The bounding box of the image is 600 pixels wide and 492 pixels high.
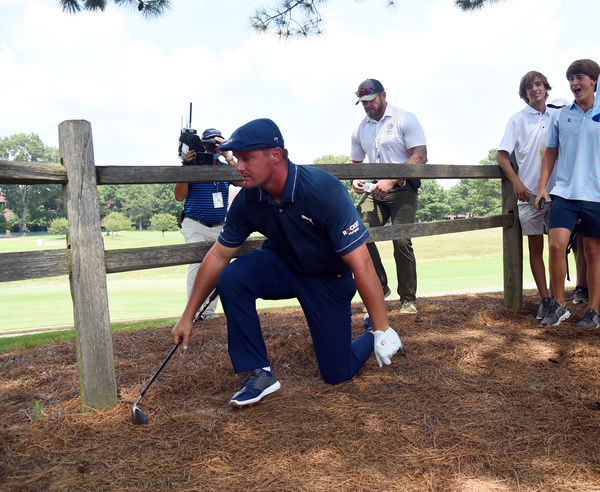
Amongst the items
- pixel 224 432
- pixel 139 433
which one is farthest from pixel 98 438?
pixel 224 432

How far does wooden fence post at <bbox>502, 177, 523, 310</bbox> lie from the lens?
6246 mm

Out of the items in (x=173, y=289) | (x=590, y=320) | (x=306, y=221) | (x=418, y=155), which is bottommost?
(x=173, y=289)

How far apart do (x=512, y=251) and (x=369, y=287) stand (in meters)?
3.59

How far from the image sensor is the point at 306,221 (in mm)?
3414

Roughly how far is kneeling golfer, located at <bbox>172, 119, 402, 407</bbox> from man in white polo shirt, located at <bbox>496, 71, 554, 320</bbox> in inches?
108

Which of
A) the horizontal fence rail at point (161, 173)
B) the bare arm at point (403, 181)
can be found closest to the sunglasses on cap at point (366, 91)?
the bare arm at point (403, 181)

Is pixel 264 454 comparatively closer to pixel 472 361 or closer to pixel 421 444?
pixel 421 444

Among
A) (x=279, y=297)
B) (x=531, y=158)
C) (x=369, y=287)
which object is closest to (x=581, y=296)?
(x=531, y=158)

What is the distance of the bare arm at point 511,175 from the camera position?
5867mm

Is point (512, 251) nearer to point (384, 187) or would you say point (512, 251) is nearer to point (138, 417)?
point (384, 187)

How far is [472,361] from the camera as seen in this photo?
4.30m

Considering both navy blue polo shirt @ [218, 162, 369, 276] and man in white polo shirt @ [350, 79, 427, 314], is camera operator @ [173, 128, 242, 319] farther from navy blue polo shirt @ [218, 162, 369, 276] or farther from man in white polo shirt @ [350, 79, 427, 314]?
navy blue polo shirt @ [218, 162, 369, 276]

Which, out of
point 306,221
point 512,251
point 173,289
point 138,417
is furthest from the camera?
point 173,289

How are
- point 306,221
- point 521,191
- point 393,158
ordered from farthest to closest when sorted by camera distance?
point 393,158, point 521,191, point 306,221
